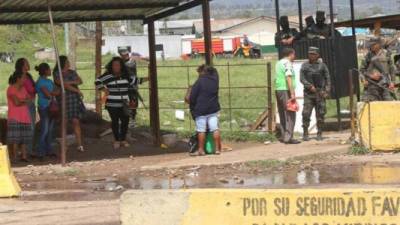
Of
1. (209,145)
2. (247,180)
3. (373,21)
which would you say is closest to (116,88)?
(209,145)

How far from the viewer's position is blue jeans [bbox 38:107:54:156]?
14.2 m

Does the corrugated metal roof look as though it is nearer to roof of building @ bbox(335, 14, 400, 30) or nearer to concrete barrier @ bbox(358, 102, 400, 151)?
concrete barrier @ bbox(358, 102, 400, 151)

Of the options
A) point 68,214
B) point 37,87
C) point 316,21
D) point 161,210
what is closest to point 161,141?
point 37,87

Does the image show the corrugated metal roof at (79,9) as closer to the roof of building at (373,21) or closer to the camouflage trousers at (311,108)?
the camouflage trousers at (311,108)

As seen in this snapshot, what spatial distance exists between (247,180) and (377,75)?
16.7 feet

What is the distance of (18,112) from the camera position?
44.9ft

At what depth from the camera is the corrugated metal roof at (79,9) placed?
48.0ft

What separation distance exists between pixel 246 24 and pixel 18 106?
120 m

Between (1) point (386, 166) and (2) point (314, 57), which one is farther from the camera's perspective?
(2) point (314, 57)

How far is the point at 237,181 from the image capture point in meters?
11.5

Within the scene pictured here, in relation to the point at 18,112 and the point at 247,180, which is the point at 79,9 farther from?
the point at 247,180

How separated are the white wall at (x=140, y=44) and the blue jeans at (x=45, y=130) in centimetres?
6402

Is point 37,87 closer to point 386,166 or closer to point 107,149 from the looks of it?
point 107,149

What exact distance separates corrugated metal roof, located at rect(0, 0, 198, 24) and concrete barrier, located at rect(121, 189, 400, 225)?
7688mm
